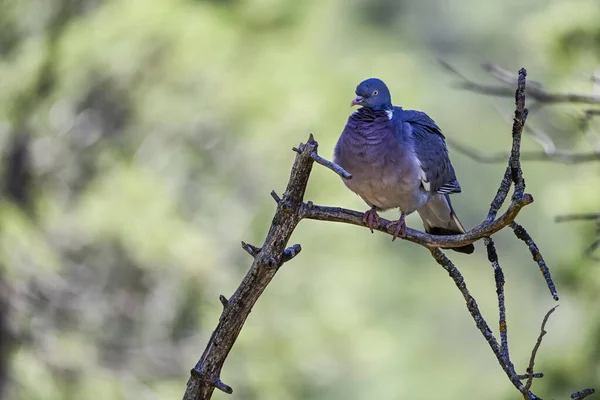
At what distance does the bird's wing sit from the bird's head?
12 cm

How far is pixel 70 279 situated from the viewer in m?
5.99

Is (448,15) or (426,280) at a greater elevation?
(448,15)

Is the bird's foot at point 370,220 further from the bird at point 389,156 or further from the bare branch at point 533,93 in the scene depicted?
the bare branch at point 533,93

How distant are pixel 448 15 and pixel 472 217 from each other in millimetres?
12477

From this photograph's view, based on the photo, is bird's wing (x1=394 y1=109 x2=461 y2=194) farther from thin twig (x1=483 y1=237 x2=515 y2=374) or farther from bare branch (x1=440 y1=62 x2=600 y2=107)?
thin twig (x1=483 y1=237 x2=515 y2=374)

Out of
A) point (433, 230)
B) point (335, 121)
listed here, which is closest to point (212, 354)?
point (433, 230)

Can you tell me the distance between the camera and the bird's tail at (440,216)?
10.2 ft

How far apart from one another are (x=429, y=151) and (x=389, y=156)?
20 cm

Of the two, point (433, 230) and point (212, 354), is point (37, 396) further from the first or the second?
point (212, 354)

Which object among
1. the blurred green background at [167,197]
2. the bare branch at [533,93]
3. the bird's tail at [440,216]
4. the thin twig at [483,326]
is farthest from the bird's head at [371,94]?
the blurred green background at [167,197]

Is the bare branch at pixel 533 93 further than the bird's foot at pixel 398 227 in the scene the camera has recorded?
Yes

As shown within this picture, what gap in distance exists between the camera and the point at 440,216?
3156 millimetres

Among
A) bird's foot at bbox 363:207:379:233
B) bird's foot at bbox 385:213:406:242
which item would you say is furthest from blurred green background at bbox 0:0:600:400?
bird's foot at bbox 363:207:379:233

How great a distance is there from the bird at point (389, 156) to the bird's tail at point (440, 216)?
47 mm
